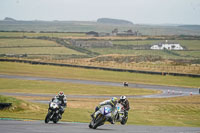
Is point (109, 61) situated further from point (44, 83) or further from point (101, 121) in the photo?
point (101, 121)

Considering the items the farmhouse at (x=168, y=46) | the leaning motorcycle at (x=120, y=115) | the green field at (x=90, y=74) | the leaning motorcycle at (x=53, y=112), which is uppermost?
the leaning motorcycle at (x=53, y=112)

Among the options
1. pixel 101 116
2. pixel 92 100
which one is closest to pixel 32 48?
pixel 92 100

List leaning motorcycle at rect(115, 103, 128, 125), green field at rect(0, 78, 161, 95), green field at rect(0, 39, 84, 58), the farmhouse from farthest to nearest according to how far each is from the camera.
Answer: the farmhouse → green field at rect(0, 39, 84, 58) → green field at rect(0, 78, 161, 95) → leaning motorcycle at rect(115, 103, 128, 125)

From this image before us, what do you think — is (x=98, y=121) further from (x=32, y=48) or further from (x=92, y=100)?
(x=32, y=48)

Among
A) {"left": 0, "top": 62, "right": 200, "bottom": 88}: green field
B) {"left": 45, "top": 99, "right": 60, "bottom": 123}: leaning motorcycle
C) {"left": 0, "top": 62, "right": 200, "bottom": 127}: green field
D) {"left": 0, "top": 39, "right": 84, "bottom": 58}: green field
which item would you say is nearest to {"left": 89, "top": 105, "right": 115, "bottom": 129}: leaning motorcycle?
{"left": 45, "top": 99, "right": 60, "bottom": 123}: leaning motorcycle

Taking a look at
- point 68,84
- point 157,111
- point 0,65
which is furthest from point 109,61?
point 157,111

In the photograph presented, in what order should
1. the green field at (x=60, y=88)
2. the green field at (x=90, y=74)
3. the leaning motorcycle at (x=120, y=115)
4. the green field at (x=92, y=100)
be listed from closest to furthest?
Answer: the leaning motorcycle at (x=120, y=115)
the green field at (x=92, y=100)
the green field at (x=60, y=88)
the green field at (x=90, y=74)

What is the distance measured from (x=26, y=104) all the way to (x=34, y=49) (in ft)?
379

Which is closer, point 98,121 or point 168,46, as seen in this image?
point 98,121

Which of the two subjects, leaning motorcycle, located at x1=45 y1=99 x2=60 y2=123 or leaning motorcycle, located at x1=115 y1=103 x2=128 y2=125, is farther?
leaning motorcycle, located at x1=115 y1=103 x2=128 y2=125

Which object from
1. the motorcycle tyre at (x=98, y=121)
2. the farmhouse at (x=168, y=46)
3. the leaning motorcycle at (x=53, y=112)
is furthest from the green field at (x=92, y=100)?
the farmhouse at (x=168, y=46)

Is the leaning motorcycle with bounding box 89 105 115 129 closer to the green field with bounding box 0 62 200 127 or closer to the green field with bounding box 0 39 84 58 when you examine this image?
the green field with bounding box 0 62 200 127

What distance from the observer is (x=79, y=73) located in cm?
8638

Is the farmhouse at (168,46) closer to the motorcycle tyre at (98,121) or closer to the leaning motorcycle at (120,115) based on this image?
the leaning motorcycle at (120,115)
